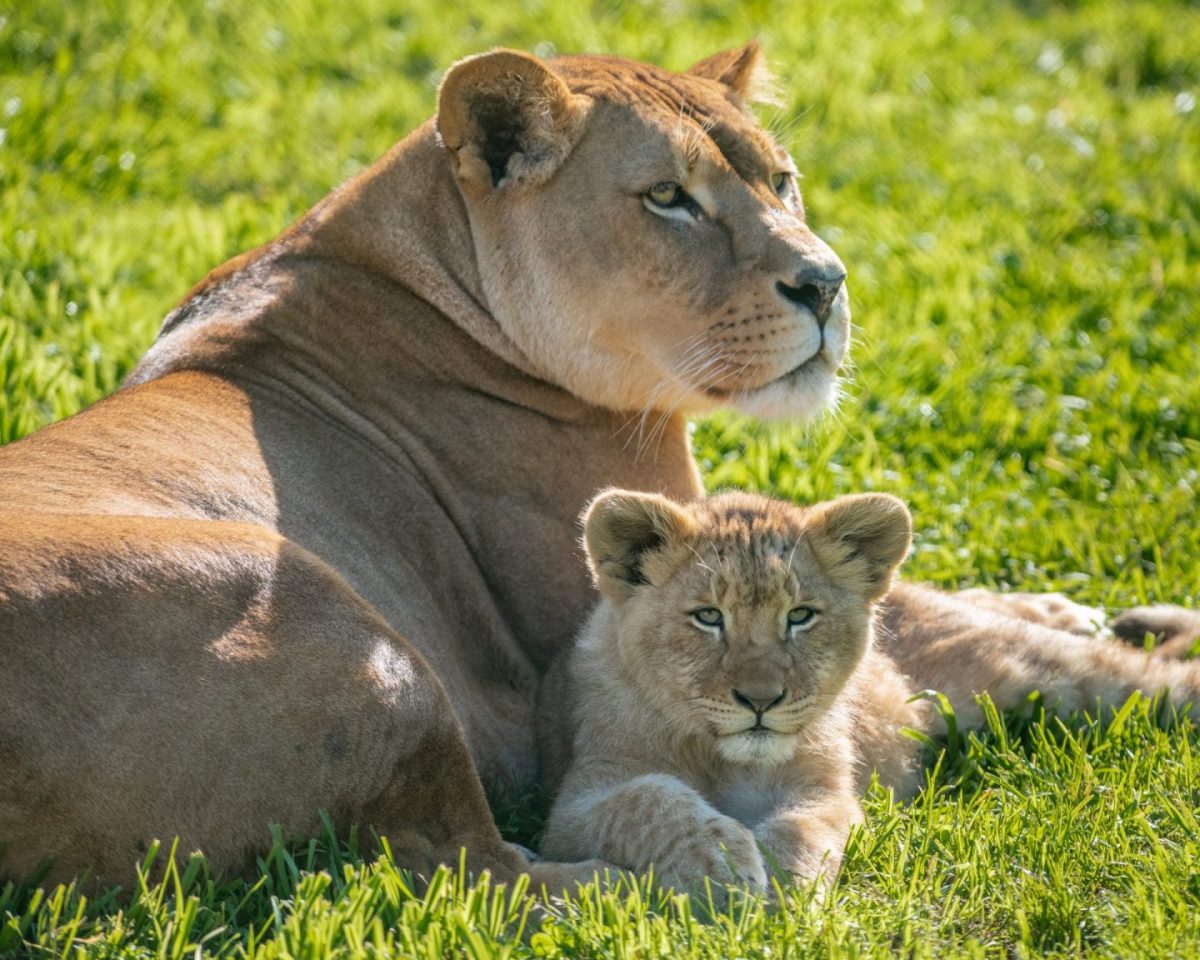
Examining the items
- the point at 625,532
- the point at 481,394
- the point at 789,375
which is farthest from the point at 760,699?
the point at 481,394

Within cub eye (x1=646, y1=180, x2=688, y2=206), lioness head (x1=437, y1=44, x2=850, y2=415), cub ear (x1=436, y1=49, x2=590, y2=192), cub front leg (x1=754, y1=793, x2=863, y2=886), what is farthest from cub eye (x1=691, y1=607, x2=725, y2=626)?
cub ear (x1=436, y1=49, x2=590, y2=192)

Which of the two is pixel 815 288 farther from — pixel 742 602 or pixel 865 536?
pixel 742 602

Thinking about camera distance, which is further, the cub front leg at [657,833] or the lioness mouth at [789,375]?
the lioness mouth at [789,375]

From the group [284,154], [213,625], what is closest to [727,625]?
[213,625]

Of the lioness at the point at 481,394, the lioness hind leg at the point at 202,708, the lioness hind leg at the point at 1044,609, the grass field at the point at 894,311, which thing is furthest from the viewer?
the lioness hind leg at the point at 1044,609

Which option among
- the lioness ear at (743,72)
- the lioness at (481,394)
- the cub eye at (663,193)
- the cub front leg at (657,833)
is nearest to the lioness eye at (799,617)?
the cub front leg at (657,833)

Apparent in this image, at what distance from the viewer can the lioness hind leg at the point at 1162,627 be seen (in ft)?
17.4

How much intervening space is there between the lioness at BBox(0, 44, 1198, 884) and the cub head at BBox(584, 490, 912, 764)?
0.49 metres

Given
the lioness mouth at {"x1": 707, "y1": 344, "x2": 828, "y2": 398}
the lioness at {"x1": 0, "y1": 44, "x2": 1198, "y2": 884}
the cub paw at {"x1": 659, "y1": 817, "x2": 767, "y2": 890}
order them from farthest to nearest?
the lioness mouth at {"x1": 707, "y1": 344, "x2": 828, "y2": 398}, the lioness at {"x1": 0, "y1": 44, "x2": 1198, "y2": 884}, the cub paw at {"x1": 659, "y1": 817, "x2": 767, "y2": 890}

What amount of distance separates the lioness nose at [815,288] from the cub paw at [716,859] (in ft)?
5.16

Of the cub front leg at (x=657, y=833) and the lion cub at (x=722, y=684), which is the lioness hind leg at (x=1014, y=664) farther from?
the cub front leg at (x=657, y=833)

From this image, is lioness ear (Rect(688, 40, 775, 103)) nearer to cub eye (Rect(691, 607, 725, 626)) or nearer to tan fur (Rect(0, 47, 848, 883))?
tan fur (Rect(0, 47, 848, 883))

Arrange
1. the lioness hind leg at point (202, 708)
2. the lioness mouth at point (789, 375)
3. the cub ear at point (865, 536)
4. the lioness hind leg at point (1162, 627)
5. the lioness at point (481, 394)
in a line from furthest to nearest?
the lioness hind leg at point (1162, 627) → the lioness mouth at point (789, 375) → the cub ear at point (865, 536) → the lioness at point (481, 394) → the lioness hind leg at point (202, 708)

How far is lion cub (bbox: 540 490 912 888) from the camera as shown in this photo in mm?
4066
